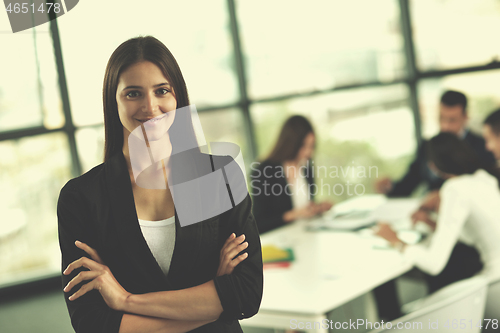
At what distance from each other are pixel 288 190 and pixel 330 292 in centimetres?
138

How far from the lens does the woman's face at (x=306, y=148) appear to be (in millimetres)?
3104

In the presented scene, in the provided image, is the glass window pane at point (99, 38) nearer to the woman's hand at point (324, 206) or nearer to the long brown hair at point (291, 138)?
the long brown hair at point (291, 138)

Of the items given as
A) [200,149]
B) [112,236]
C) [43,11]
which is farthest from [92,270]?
[43,11]

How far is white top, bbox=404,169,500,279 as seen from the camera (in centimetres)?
210

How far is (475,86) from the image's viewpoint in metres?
4.09

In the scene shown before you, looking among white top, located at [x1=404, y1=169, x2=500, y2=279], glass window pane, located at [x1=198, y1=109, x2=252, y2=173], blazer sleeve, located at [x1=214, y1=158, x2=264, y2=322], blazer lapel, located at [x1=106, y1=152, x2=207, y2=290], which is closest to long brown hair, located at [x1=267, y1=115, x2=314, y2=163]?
glass window pane, located at [x1=198, y1=109, x2=252, y2=173]

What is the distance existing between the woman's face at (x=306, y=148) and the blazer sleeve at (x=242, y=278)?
6.57 ft

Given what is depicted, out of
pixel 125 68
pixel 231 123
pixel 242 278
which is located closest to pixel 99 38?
pixel 125 68

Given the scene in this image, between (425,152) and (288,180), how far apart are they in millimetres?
1229

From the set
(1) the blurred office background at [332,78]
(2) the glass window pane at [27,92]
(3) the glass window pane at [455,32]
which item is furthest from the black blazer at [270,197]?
(3) the glass window pane at [455,32]

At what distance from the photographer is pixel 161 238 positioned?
1074 mm

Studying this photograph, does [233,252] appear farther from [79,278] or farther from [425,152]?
[425,152]

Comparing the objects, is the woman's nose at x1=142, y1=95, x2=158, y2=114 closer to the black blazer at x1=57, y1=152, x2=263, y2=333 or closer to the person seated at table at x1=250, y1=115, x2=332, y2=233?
the black blazer at x1=57, y1=152, x2=263, y2=333

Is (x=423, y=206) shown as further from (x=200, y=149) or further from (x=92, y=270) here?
(x=92, y=270)
